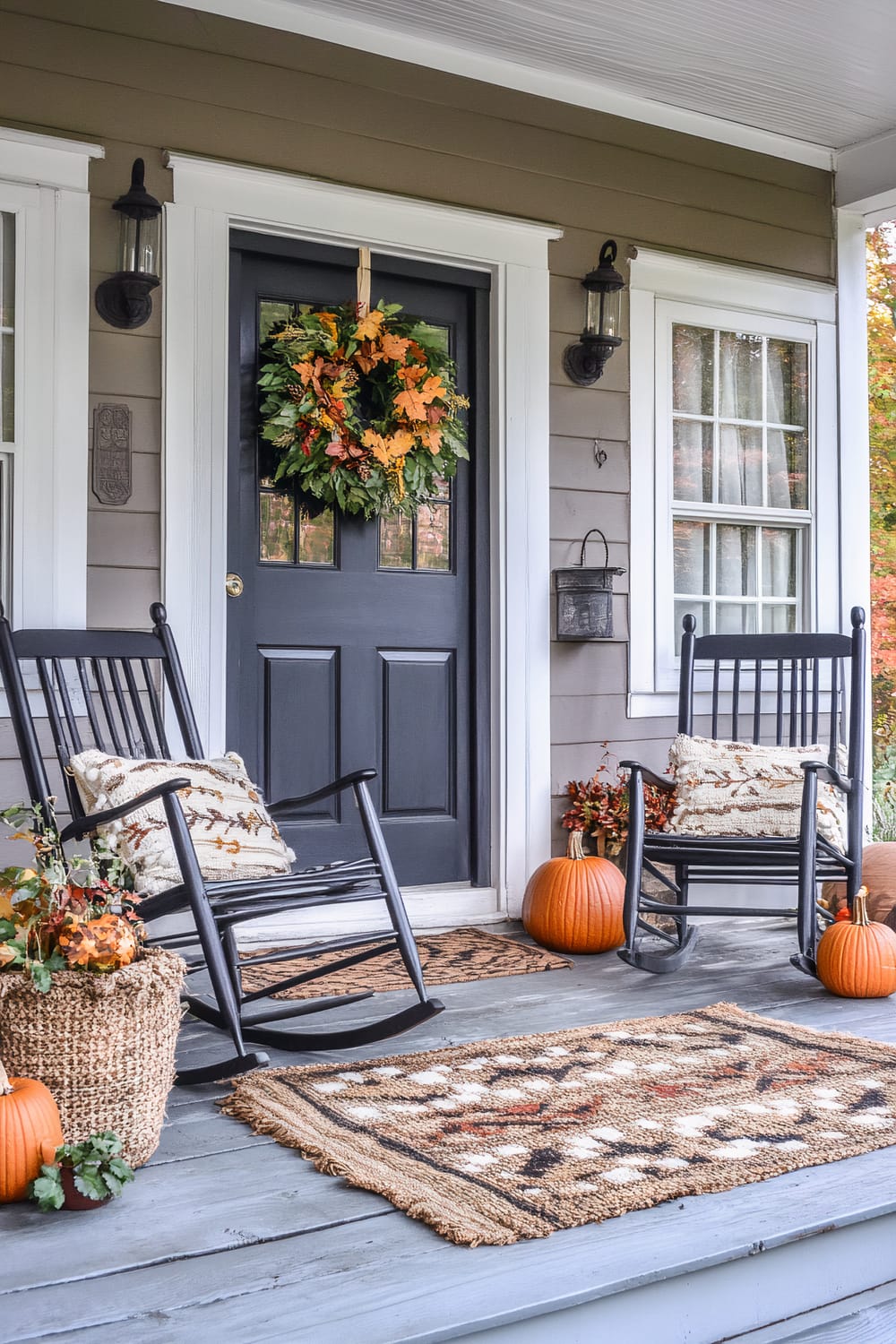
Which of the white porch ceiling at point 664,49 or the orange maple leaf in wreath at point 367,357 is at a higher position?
the white porch ceiling at point 664,49

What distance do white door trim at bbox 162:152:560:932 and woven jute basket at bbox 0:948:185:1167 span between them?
1671 mm

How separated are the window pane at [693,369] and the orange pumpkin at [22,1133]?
3.32m

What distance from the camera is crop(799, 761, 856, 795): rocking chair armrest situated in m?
3.04

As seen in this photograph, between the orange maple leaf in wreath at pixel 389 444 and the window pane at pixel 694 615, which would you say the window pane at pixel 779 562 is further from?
the orange maple leaf in wreath at pixel 389 444

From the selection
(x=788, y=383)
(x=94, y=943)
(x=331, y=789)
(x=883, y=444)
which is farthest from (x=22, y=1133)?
(x=883, y=444)

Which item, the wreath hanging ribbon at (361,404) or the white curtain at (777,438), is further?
the white curtain at (777,438)

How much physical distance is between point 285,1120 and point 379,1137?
194mm

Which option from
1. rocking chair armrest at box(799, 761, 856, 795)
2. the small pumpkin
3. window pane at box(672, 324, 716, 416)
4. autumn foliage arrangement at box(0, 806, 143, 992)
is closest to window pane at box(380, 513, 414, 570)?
window pane at box(672, 324, 716, 416)

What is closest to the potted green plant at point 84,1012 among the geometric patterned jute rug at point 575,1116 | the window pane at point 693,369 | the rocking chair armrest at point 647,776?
the geometric patterned jute rug at point 575,1116

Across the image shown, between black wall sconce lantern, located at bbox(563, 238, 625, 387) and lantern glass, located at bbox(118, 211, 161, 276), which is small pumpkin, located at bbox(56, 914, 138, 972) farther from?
black wall sconce lantern, located at bbox(563, 238, 625, 387)

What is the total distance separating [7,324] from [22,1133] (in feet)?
7.47

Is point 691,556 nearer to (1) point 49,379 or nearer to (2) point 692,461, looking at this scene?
(2) point 692,461

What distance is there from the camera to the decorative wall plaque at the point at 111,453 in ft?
10.9

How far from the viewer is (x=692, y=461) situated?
4406 millimetres
